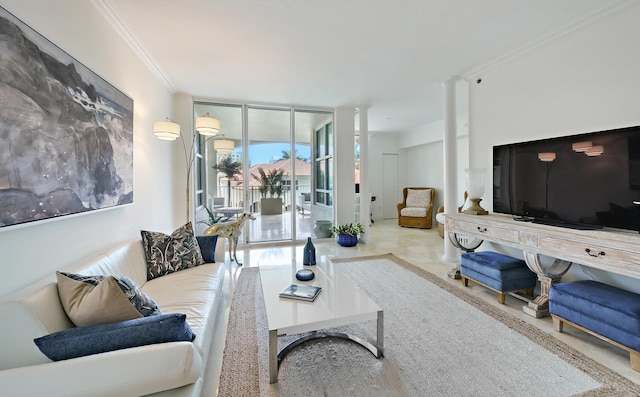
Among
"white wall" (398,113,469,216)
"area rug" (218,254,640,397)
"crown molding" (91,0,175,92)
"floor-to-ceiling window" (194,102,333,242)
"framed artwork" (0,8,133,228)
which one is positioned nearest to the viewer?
"framed artwork" (0,8,133,228)

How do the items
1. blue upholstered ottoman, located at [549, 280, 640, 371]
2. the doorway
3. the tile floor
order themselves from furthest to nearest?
the doorway → the tile floor → blue upholstered ottoman, located at [549, 280, 640, 371]

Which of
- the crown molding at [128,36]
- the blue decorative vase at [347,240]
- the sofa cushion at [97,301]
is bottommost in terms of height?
the blue decorative vase at [347,240]

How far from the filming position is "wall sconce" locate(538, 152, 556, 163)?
2588 millimetres

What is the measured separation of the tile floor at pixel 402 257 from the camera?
183 centimetres

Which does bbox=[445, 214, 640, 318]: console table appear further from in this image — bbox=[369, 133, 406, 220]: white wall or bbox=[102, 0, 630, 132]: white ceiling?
bbox=[369, 133, 406, 220]: white wall

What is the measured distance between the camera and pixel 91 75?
2.01m

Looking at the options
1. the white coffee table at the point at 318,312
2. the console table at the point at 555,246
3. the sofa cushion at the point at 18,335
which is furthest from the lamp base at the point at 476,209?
the sofa cushion at the point at 18,335

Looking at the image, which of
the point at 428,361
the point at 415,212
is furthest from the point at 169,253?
the point at 415,212

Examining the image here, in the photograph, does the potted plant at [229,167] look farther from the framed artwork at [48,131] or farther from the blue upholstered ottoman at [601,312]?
the blue upholstered ottoman at [601,312]

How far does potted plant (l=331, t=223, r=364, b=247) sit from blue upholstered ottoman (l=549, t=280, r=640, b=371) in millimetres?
3135

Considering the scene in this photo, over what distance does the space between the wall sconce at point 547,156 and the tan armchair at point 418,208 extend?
415cm

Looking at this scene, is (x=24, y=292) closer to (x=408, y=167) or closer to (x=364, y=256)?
(x=364, y=256)

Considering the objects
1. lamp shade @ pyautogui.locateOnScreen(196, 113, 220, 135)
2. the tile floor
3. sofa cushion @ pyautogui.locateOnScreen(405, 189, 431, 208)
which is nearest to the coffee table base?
the tile floor

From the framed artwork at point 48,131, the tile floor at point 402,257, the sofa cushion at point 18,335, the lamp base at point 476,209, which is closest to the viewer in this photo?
the sofa cushion at point 18,335
